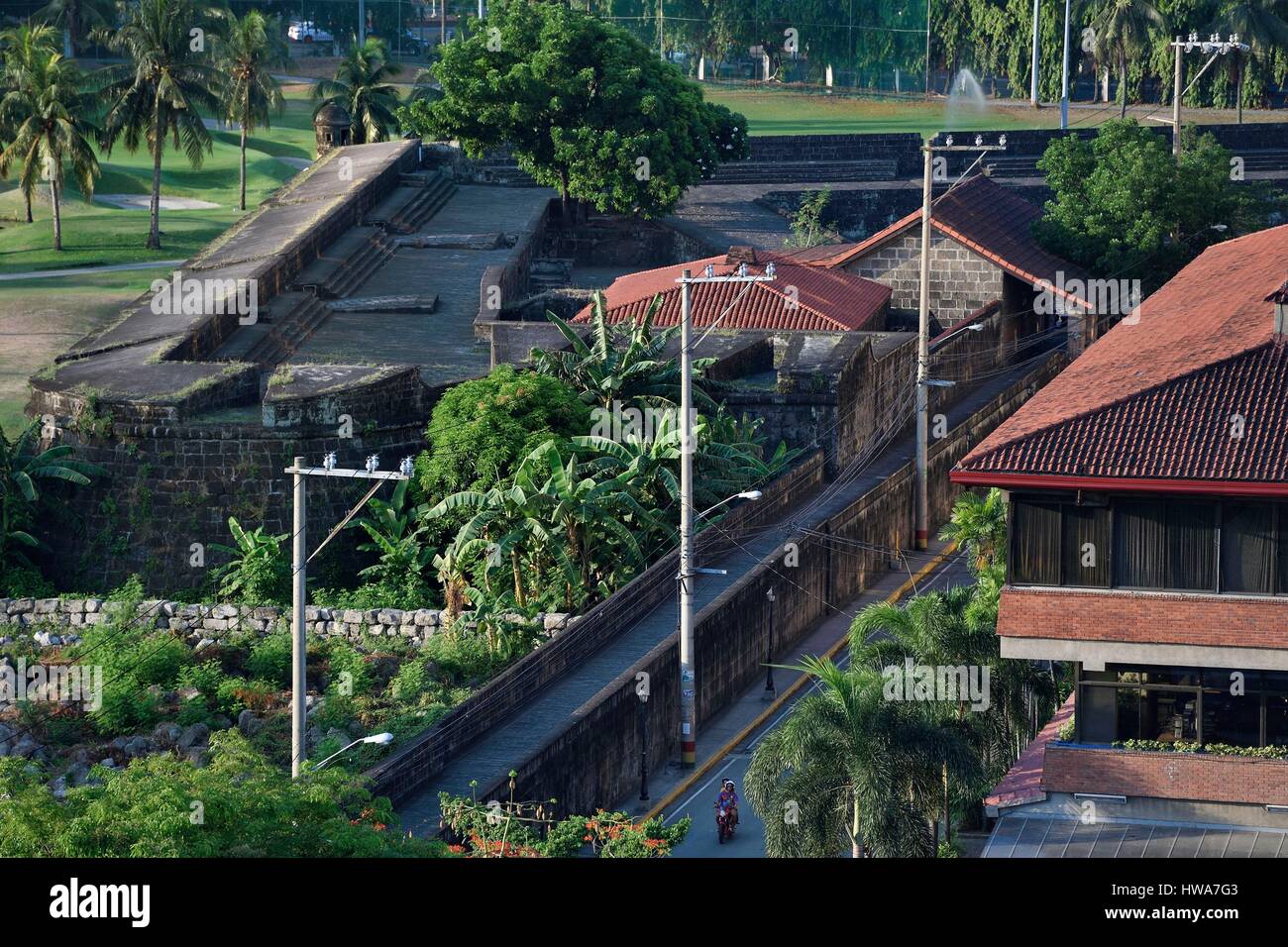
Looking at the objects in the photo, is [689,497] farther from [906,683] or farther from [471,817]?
[471,817]

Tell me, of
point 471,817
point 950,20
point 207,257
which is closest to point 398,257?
point 207,257

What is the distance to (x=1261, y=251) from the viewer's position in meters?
49.8

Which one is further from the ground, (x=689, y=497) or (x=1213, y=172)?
(x=1213, y=172)

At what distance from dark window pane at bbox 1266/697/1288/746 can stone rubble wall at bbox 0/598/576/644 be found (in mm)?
13750

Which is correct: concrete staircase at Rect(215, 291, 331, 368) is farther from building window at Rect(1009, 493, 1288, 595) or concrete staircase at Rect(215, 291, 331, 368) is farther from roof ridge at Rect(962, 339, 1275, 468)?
building window at Rect(1009, 493, 1288, 595)

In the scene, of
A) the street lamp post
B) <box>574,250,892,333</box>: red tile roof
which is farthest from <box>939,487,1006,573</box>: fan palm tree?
<box>574,250,892,333</box>: red tile roof

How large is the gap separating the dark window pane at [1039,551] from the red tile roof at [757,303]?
25.8 m

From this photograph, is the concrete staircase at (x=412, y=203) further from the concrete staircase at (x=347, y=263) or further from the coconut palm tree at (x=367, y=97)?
the coconut palm tree at (x=367, y=97)

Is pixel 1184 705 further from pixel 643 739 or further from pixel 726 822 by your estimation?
pixel 643 739

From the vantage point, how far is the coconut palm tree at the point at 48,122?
71.3m

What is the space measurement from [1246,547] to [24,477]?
26293 millimetres

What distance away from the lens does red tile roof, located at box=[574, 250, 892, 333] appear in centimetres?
6144

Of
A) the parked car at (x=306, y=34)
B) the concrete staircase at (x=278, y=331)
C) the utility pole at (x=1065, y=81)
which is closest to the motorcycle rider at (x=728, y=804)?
the concrete staircase at (x=278, y=331)
